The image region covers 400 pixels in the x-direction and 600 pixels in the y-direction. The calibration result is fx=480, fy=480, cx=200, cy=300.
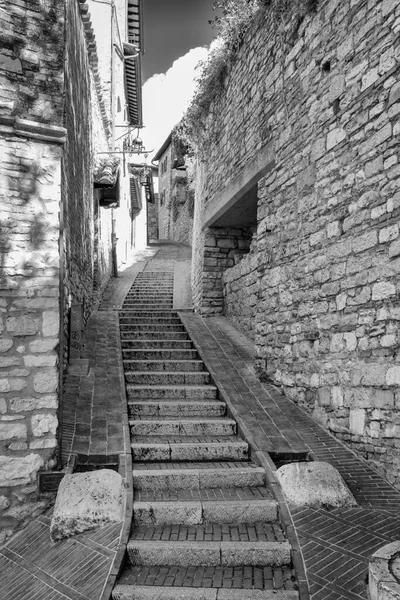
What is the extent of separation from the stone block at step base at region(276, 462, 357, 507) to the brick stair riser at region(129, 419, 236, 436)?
39.8 inches

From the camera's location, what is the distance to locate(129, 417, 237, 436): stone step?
15.2 feet

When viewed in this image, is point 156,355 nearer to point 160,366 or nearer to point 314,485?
point 160,366

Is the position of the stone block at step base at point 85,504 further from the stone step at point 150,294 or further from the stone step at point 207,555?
the stone step at point 150,294

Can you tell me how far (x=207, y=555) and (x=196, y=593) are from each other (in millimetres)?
333

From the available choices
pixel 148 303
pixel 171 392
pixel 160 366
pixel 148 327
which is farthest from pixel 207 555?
pixel 148 303

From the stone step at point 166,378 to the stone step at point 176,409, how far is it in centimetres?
58

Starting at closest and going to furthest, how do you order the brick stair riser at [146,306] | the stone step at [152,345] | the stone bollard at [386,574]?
the stone bollard at [386,574] < the stone step at [152,345] < the brick stair riser at [146,306]

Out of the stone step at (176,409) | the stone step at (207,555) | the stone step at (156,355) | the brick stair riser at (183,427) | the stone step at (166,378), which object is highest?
the stone step at (156,355)

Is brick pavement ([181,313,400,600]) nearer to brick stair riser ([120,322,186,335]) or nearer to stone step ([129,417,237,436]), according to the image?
stone step ([129,417,237,436])

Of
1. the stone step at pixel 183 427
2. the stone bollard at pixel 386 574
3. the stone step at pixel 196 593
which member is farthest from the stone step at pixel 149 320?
the stone bollard at pixel 386 574

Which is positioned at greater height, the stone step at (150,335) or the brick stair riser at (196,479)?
the stone step at (150,335)

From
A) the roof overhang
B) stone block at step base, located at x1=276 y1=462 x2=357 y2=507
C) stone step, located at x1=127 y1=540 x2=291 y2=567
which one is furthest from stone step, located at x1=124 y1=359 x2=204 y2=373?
the roof overhang

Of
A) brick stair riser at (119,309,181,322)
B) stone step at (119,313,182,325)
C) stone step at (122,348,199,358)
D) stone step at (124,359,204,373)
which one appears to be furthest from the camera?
brick stair riser at (119,309,181,322)

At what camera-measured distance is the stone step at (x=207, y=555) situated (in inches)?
122
